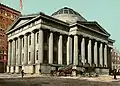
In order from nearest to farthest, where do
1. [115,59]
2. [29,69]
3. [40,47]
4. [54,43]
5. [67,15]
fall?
1. [40,47]
2. [29,69]
3. [54,43]
4. [67,15]
5. [115,59]

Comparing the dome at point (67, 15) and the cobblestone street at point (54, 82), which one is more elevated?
the dome at point (67, 15)

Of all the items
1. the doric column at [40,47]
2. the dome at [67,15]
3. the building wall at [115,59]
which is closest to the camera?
the doric column at [40,47]

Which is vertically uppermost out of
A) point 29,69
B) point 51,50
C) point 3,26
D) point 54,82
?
point 3,26

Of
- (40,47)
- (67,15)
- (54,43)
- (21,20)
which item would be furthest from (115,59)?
(40,47)

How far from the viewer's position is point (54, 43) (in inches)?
1970

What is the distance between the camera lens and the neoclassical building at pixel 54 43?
4610 centimetres

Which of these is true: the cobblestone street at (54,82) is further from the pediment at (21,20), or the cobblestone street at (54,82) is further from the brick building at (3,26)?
the brick building at (3,26)

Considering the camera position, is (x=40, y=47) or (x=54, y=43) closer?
(x=40, y=47)

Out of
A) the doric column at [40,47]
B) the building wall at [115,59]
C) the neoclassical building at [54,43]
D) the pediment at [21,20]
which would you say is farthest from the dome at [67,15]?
the building wall at [115,59]

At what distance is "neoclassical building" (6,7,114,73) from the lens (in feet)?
151

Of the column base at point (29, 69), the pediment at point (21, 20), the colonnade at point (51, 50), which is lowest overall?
the column base at point (29, 69)

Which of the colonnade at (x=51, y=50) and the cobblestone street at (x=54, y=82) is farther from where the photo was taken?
the colonnade at (x=51, y=50)

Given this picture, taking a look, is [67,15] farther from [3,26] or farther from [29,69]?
[3,26]

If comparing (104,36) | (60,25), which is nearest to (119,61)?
(104,36)
